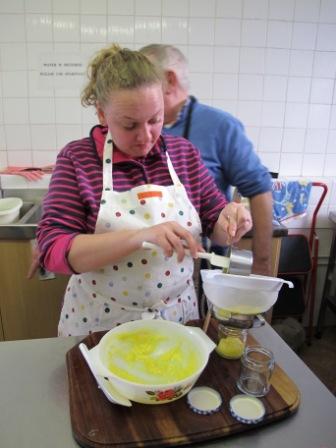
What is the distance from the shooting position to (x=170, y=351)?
2.57 feet

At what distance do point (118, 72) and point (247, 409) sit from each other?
0.70m

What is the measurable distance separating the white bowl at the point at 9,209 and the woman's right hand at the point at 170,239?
3.99ft

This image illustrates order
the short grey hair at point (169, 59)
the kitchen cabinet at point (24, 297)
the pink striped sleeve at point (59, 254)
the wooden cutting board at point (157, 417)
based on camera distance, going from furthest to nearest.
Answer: the kitchen cabinet at point (24, 297) < the short grey hair at point (169, 59) < the pink striped sleeve at point (59, 254) < the wooden cutting board at point (157, 417)

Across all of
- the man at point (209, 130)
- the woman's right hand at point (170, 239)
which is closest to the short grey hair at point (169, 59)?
the man at point (209, 130)

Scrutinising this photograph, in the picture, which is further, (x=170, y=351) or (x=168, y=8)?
(x=168, y=8)

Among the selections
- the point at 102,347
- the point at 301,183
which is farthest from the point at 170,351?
the point at 301,183

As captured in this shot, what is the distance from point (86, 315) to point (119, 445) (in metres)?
0.43

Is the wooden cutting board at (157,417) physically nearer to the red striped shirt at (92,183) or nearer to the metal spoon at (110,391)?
the metal spoon at (110,391)

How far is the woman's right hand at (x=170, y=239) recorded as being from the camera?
745 mm

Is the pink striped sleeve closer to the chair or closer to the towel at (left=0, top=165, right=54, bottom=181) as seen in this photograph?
the towel at (left=0, top=165, right=54, bottom=181)

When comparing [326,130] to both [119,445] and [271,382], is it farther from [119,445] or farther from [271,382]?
[119,445]

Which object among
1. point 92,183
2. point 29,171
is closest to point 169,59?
point 92,183

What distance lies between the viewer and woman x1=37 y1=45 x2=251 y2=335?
2.71ft

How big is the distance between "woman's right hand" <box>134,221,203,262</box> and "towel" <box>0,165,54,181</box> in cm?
150
